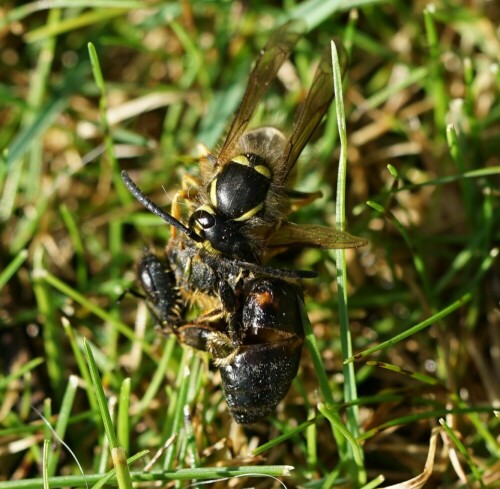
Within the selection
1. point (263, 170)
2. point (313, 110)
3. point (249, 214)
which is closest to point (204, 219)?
point (249, 214)

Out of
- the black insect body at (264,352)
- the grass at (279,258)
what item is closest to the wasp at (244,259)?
the black insect body at (264,352)

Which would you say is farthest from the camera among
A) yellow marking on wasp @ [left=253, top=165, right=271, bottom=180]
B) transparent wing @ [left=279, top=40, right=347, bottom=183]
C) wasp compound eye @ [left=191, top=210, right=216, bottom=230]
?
transparent wing @ [left=279, top=40, right=347, bottom=183]

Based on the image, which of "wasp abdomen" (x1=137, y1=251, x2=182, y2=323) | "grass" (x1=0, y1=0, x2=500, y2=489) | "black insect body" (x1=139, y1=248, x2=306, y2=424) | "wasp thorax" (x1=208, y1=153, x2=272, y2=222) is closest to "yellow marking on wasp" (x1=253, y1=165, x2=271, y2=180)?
"wasp thorax" (x1=208, y1=153, x2=272, y2=222)

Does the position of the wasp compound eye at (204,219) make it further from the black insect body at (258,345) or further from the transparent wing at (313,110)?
the transparent wing at (313,110)

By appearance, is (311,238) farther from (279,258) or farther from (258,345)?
(279,258)

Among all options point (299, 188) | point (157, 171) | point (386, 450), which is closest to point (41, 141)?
point (157, 171)

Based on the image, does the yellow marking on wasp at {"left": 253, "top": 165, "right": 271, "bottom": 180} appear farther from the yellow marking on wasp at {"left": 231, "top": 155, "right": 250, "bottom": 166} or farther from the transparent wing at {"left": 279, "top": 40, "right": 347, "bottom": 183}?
the transparent wing at {"left": 279, "top": 40, "right": 347, "bottom": 183}
